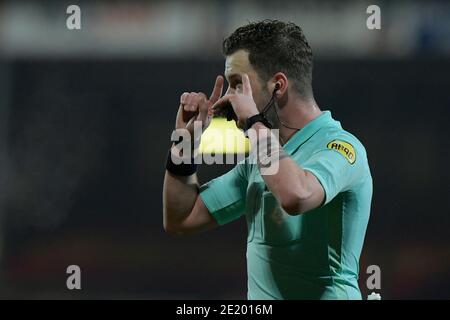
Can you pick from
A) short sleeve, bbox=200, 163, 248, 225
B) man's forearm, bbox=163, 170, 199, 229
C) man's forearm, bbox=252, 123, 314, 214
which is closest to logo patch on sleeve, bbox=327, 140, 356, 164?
man's forearm, bbox=252, 123, 314, 214

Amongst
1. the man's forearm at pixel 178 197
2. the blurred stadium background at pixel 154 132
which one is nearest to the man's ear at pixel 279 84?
the man's forearm at pixel 178 197

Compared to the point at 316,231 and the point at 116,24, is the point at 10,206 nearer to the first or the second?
the point at 116,24

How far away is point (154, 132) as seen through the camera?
6.46m

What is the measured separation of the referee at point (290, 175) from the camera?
1895 millimetres

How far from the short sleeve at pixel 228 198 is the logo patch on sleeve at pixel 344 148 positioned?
37 centimetres

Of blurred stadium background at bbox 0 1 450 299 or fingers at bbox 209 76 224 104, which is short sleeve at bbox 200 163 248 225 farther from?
blurred stadium background at bbox 0 1 450 299

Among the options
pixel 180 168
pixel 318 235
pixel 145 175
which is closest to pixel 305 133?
pixel 318 235

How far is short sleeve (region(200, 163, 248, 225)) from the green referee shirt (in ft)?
0.73

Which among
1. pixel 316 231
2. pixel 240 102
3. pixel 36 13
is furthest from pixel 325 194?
pixel 36 13

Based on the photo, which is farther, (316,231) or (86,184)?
(86,184)

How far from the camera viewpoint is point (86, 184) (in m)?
6.80

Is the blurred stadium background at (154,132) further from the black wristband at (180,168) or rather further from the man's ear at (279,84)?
the man's ear at (279,84)
